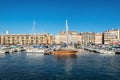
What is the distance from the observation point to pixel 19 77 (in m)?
42.5

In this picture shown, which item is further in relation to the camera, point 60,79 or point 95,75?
point 95,75

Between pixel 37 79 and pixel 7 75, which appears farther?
pixel 7 75

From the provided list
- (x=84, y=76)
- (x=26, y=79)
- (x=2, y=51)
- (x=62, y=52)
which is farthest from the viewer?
(x=2, y=51)

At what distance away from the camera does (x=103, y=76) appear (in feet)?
145

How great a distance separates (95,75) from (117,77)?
4419 mm

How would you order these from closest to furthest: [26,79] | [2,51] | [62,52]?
1. [26,79]
2. [62,52]
3. [2,51]

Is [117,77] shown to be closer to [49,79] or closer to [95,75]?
[95,75]

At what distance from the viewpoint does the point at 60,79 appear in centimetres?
4116

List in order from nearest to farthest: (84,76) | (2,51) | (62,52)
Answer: (84,76)
(62,52)
(2,51)

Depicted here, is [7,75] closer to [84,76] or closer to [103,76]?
[84,76]

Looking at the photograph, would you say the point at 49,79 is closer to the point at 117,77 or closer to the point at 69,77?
the point at 69,77

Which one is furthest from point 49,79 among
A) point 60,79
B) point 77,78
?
point 77,78

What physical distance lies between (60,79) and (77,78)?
3409mm

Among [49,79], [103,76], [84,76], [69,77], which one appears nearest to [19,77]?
[49,79]
